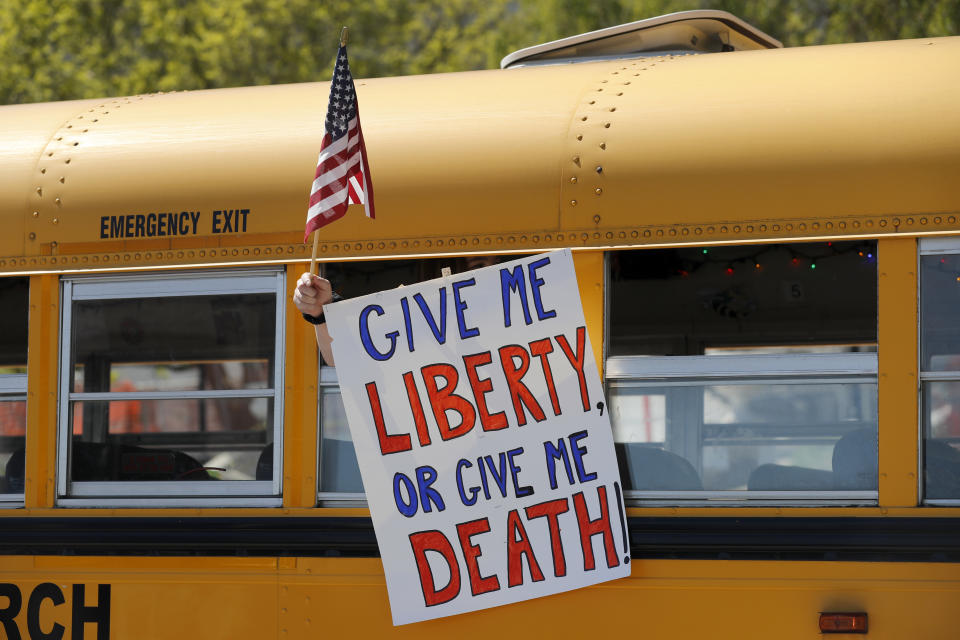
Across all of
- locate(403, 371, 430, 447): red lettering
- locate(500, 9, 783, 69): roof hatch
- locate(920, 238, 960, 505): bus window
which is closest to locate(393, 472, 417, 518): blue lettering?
locate(403, 371, 430, 447): red lettering

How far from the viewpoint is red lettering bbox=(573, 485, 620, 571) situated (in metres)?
3.35

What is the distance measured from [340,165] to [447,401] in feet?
2.41

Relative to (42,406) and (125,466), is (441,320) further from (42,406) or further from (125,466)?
(42,406)

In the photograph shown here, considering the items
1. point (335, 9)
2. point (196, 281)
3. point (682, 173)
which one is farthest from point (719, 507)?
point (335, 9)

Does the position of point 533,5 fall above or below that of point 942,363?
above

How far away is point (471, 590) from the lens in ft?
11.3

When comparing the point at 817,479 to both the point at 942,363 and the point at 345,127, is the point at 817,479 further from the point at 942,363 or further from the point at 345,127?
the point at 345,127

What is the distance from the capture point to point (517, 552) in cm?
344

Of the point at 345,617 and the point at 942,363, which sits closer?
the point at 942,363

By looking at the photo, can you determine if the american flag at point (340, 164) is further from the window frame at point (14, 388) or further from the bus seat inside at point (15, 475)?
the bus seat inside at point (15, 475)

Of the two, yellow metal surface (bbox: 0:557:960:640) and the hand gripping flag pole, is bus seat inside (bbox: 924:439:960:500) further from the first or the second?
the hand gripping flag pole

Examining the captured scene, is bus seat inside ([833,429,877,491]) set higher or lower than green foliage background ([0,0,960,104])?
lower

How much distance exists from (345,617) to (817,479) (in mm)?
1394

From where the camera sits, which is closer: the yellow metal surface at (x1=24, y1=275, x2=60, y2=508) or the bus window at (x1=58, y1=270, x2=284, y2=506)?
the bus window at (x1=58, y1=270, x2=284, y2=506)
